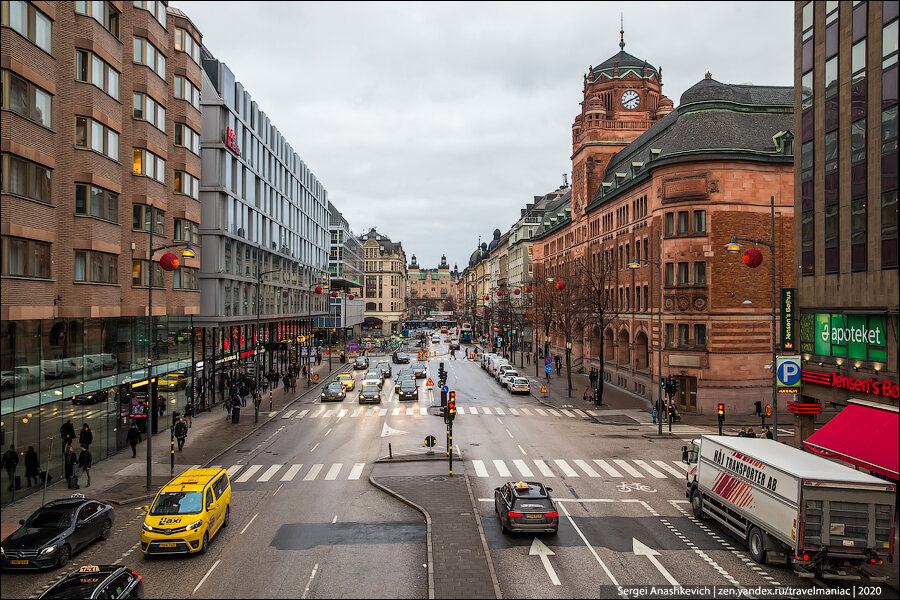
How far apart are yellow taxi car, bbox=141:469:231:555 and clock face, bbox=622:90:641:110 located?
6753 cm

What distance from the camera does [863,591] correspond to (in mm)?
14914

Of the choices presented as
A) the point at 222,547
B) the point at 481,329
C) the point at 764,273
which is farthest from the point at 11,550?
the point at 481,329

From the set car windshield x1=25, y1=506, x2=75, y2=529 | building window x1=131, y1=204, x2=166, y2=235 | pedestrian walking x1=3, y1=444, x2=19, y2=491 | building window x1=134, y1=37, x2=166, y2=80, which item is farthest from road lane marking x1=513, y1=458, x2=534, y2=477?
building window x1=134, y1=37, x2=166, y2=80

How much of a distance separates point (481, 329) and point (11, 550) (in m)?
144

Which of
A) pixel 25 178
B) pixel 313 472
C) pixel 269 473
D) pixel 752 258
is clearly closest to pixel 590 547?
pixel 313 472

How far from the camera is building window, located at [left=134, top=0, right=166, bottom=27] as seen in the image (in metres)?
32.5

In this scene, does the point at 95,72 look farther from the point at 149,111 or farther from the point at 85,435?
the point at 85,435

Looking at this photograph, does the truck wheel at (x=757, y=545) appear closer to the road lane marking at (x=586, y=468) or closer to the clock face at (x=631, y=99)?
the road lane marking at (x=586, y=468)

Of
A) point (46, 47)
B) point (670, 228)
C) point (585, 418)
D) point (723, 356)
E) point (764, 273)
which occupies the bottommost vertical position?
point (585, 418)

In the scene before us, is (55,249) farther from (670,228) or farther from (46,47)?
(670,228)

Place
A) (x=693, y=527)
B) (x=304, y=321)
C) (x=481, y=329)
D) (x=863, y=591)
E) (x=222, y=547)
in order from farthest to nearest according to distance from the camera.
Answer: (x=481, y=329) < (x=304, y=321) < (x=693, y=527) < (x=222, y=547) < (x=863, y=591)

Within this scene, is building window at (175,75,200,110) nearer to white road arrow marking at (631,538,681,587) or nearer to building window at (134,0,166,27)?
building window at (134,0,166,27)

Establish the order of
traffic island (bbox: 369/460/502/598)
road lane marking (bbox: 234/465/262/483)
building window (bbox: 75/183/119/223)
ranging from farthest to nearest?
building window (bbox: 75/183/119/223), road lane marking (bbox: 234/465/262/483), traffic island (bbox: 369/460/502/598)

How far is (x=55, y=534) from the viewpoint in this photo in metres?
16.7
